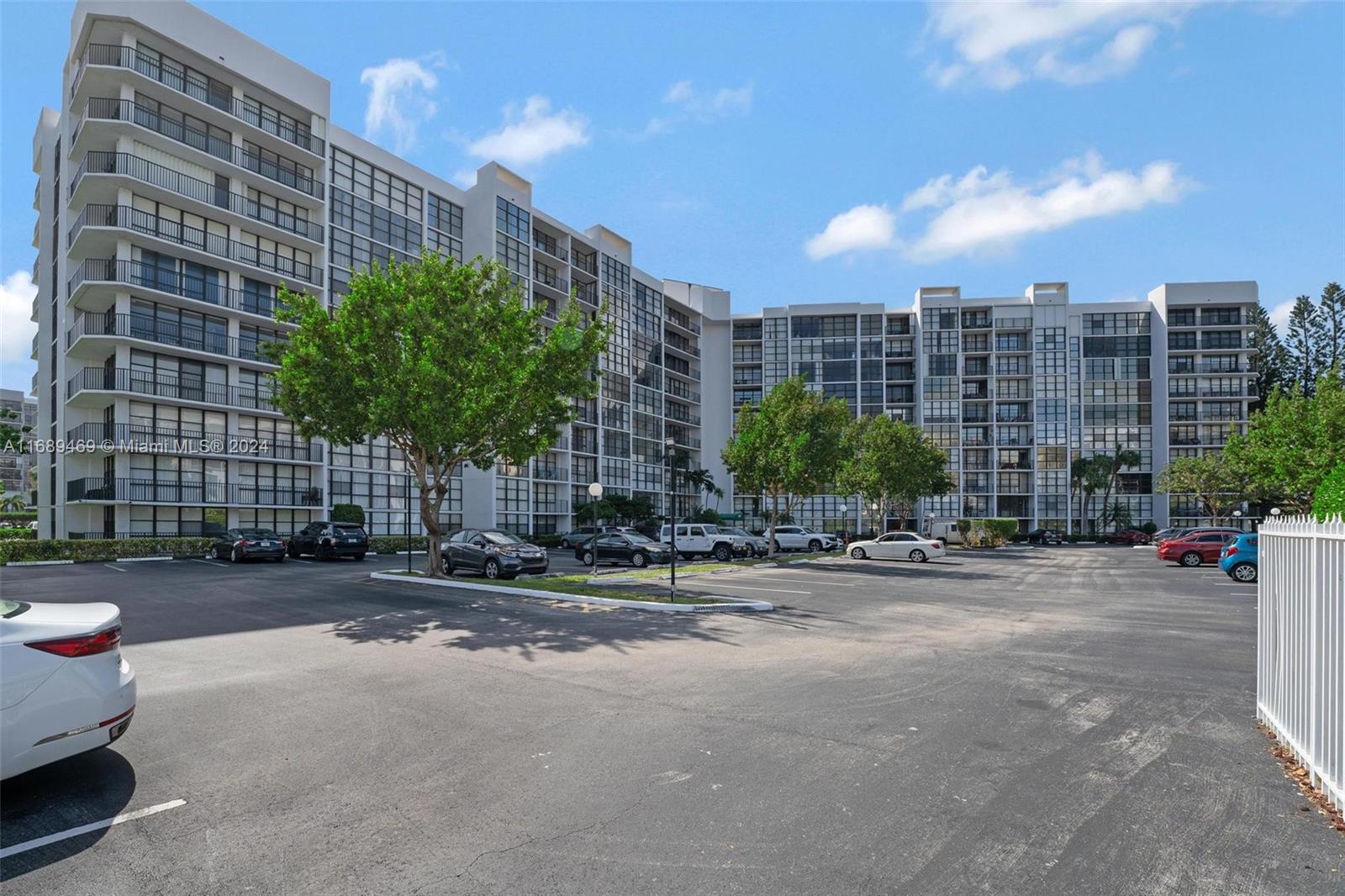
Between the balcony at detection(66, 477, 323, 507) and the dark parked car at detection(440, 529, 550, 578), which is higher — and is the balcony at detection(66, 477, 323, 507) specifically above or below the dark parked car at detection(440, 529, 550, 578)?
above

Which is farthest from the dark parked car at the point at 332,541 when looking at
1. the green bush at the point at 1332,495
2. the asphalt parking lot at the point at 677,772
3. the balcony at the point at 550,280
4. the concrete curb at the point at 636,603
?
the green bush at the point at 1332,495

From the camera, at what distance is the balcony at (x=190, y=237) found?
116 feet

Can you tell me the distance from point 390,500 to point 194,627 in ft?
116

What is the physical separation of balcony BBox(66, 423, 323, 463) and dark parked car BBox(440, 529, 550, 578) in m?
21.7

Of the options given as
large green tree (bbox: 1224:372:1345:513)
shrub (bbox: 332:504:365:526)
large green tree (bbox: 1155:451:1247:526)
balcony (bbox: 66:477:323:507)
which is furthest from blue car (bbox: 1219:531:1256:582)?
large green tree (bbox: 1155:451:1247:526)

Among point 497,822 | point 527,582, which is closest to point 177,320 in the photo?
point 527,582

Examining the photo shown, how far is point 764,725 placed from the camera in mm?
7031

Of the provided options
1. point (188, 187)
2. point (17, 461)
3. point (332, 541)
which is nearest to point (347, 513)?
point (332, 541)

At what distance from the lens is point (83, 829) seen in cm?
470

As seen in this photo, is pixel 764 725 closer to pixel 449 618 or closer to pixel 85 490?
pixel 449 618

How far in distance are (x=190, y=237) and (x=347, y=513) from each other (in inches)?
645

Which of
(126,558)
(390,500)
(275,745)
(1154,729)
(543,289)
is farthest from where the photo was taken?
(543,289)

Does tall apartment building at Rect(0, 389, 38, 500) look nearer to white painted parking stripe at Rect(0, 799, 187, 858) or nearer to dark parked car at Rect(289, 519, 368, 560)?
dark parked car at Rect(289, 519, 368, 560)

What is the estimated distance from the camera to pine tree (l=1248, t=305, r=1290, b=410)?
8062cm
